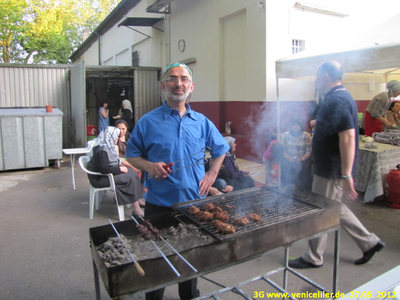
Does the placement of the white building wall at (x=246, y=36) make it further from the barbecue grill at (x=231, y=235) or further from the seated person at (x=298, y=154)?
the barbecue grill at (x=231, y=235)

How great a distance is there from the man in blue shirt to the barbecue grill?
15 cm

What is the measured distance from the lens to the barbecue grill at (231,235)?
158 cm

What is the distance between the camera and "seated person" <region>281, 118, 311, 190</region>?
17.0 feet

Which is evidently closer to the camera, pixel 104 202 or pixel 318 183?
pixel 318 183

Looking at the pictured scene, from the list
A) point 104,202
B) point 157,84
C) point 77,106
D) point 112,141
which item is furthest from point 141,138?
point 157,84

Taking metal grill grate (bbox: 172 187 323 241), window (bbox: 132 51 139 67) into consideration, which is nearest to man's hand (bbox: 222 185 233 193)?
metal grill grate (bbox: 172 187 323 241)

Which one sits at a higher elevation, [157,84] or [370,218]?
[157,84]

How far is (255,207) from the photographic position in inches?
95.7

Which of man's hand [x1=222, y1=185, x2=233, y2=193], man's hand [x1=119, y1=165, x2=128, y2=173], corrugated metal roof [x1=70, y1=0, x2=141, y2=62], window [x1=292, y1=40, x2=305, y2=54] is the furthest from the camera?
corrugated metal roof [x1=70, y1=0, x2=141, y2=62]

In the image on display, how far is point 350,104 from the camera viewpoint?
9.61 ft

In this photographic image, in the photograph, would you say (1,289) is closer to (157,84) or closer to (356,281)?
(356,281)

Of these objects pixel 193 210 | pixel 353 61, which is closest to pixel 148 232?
pixel 193 210

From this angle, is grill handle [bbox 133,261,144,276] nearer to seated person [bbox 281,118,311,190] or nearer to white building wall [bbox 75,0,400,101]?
seated person [bbox 281,118,311,190]

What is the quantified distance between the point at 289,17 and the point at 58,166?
740 centimetres
